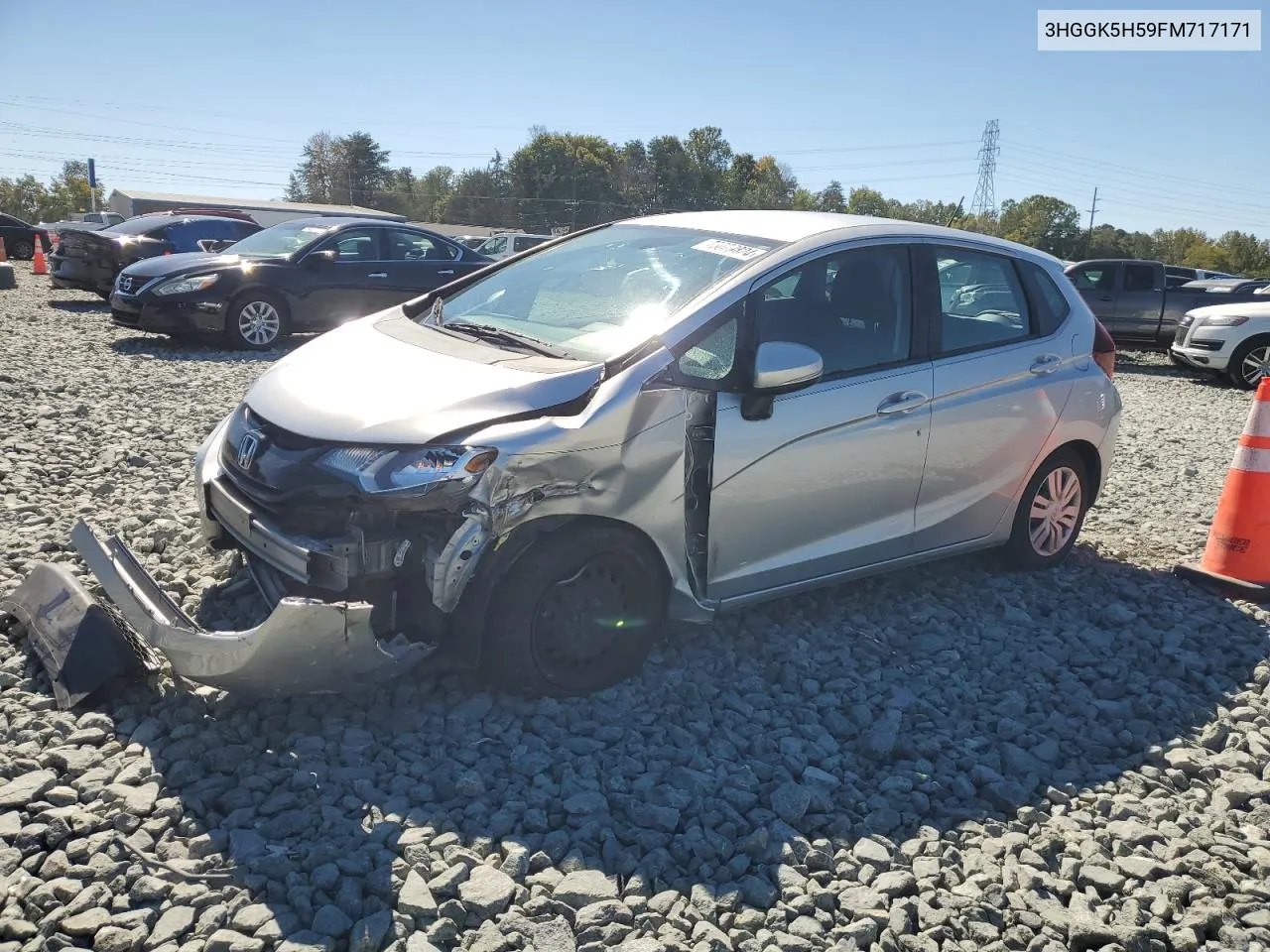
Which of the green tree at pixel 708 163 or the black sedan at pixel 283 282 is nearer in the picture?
the black sedan at pixel 283 282

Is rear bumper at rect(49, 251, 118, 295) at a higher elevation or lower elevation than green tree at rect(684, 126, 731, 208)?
lower

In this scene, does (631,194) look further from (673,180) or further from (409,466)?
(409,466)

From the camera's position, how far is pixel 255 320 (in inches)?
456

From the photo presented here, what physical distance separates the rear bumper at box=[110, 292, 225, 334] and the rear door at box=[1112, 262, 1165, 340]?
45.2 feet

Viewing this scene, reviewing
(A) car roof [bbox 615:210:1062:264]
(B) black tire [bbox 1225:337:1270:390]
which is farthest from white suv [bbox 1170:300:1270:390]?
(A) car roof [bbox 615:210:1062:264]

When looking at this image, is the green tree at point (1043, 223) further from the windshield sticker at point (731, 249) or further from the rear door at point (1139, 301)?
the windshield sticker at point (731, 249)

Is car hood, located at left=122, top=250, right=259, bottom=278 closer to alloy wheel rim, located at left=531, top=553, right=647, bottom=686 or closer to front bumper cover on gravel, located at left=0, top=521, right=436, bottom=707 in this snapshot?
front bumper cover on gravel, located at left=0, top=521, right=436, bottom=707

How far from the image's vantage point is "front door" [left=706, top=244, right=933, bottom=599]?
393 cm

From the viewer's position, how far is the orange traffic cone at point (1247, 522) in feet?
17.5

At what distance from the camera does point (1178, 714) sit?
13.2ft

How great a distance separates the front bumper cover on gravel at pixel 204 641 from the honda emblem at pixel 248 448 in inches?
20.1

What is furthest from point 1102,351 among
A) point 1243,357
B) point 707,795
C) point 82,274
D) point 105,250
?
point 82,274

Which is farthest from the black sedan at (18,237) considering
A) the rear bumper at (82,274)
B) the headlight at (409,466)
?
the headlight at (409,466)

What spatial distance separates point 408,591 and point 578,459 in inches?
27.8
